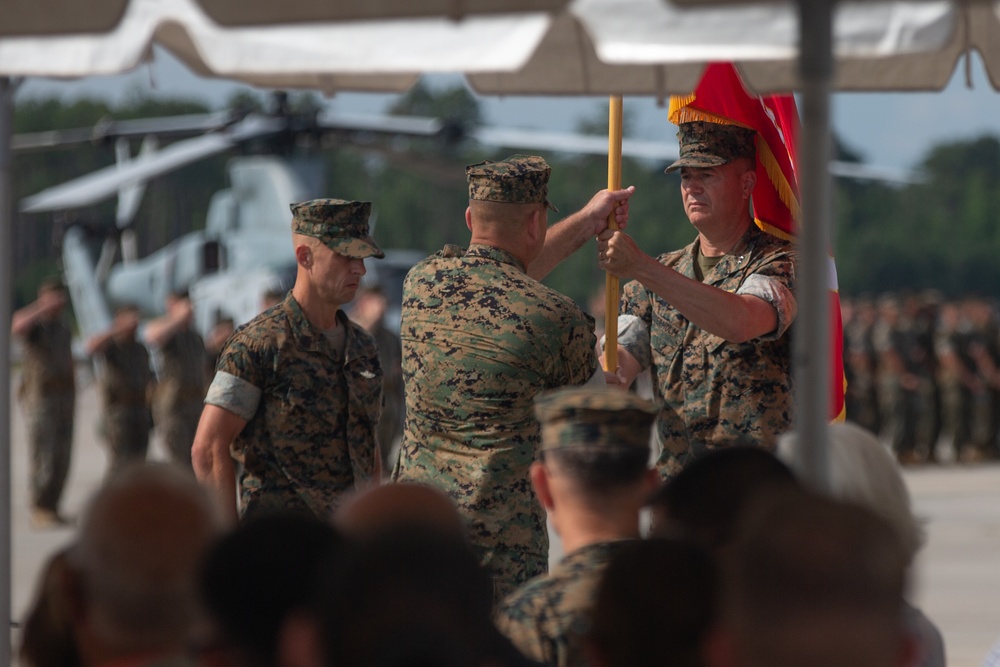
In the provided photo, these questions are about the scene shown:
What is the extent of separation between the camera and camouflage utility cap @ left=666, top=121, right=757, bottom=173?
177 inches

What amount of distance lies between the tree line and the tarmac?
59.1 metres

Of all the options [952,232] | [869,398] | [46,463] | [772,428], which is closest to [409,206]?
[952,232]

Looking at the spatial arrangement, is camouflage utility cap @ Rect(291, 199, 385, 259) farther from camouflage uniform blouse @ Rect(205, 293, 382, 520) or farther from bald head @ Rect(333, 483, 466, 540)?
bald head @ Rect(333, 483, 466, 540)

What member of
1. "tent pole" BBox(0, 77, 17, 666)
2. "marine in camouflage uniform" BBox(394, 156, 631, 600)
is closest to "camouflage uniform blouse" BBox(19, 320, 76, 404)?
"tent pole" BBox(0, 77, 17, 666)

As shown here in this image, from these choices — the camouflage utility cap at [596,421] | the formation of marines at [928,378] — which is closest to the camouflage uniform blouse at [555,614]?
the camouflage utility cap at [596,421]

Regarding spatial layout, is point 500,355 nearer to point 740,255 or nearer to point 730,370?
point 730,370

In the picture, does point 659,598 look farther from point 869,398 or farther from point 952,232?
point 952,232

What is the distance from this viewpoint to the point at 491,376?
13.1 feet

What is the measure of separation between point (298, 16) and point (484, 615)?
121 cm

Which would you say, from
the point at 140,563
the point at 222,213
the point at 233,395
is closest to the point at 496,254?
the point at 233,395

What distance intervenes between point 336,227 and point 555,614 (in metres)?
2.36

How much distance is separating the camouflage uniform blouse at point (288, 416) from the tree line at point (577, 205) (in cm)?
7100

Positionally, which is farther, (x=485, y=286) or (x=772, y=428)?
(x=772, y=428)

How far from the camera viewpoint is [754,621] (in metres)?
1.93
